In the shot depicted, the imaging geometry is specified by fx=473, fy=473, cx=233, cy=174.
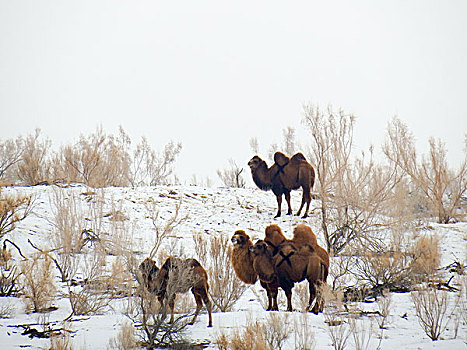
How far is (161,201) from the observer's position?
1683 cm

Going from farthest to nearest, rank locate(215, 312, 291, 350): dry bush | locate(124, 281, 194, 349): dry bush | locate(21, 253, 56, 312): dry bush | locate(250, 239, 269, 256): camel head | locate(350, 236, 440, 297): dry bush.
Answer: locate(350, 236, 440, 297): dry bush
locate(21, 253, 56, 312): dry bush
locate(250, 239, 269, 256): camel head
locate(124, 281, 194, 349): dry bush
locate(215, 312, 291, 350): dry bush

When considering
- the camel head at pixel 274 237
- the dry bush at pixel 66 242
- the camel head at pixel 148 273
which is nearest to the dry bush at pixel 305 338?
the camel head at pixel 274 237

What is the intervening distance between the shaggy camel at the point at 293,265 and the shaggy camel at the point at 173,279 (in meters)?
0.95

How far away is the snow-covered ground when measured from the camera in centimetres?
639

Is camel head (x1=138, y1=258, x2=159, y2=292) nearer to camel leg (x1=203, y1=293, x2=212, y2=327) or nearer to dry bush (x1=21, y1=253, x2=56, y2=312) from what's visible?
camel leg (x1=203, y1=293, x2=212, y2=327)

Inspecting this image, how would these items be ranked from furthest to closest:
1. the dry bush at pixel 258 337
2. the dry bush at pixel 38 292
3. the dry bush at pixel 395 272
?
1. the dry bush at pixel 395 272
2. the dry bush at pixel 38 292
3. the dry bush at pixel 258 337

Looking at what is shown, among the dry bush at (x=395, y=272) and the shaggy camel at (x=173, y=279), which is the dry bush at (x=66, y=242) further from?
the dry bush at (x=395, y=272)

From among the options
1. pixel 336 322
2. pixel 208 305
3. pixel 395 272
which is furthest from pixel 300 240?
pixel 395 272

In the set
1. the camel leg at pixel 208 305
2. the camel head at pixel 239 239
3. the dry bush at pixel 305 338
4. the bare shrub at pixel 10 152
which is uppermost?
the bare shrub at pixel 10 152

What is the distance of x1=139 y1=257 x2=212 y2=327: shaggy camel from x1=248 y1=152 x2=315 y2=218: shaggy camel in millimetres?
9338

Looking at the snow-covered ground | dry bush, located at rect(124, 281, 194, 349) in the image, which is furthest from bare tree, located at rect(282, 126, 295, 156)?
dry bush, located at rect(124, 281, 194, 349)

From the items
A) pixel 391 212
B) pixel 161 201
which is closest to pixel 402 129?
pixel 391 212

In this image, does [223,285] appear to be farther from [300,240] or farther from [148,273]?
[148,273]

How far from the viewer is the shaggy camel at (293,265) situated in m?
7.19
